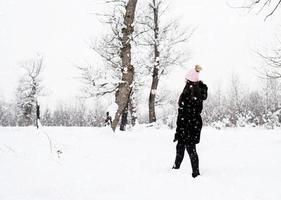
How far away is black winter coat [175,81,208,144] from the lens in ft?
19.4

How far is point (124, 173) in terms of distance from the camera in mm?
5473

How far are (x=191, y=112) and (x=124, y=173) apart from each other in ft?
4.72

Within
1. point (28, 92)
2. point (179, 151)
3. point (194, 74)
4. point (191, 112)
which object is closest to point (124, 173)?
point (179, 151)

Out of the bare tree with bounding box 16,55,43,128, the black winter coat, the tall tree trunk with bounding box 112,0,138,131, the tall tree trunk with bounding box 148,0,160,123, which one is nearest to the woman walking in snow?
the black winter coat

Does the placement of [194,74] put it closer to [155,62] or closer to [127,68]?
[127,68]

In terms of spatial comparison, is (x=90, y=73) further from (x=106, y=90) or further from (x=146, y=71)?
(x=146, y=71)

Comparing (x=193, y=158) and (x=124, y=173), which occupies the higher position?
(x=193, y=158)

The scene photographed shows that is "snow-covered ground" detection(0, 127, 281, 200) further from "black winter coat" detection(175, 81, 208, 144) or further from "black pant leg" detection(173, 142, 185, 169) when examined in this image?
"black winter coat" detection(175, 81, 208, 144)

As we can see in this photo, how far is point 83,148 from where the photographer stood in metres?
7.41

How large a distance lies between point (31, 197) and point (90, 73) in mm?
21376

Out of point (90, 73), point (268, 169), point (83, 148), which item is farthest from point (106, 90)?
point (268, 169)

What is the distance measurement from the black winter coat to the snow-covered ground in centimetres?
59

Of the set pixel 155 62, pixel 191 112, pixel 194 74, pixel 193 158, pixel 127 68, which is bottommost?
pixel 193 158

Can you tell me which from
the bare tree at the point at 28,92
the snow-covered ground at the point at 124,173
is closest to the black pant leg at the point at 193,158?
the snow-covered ground at the point at 124,173
